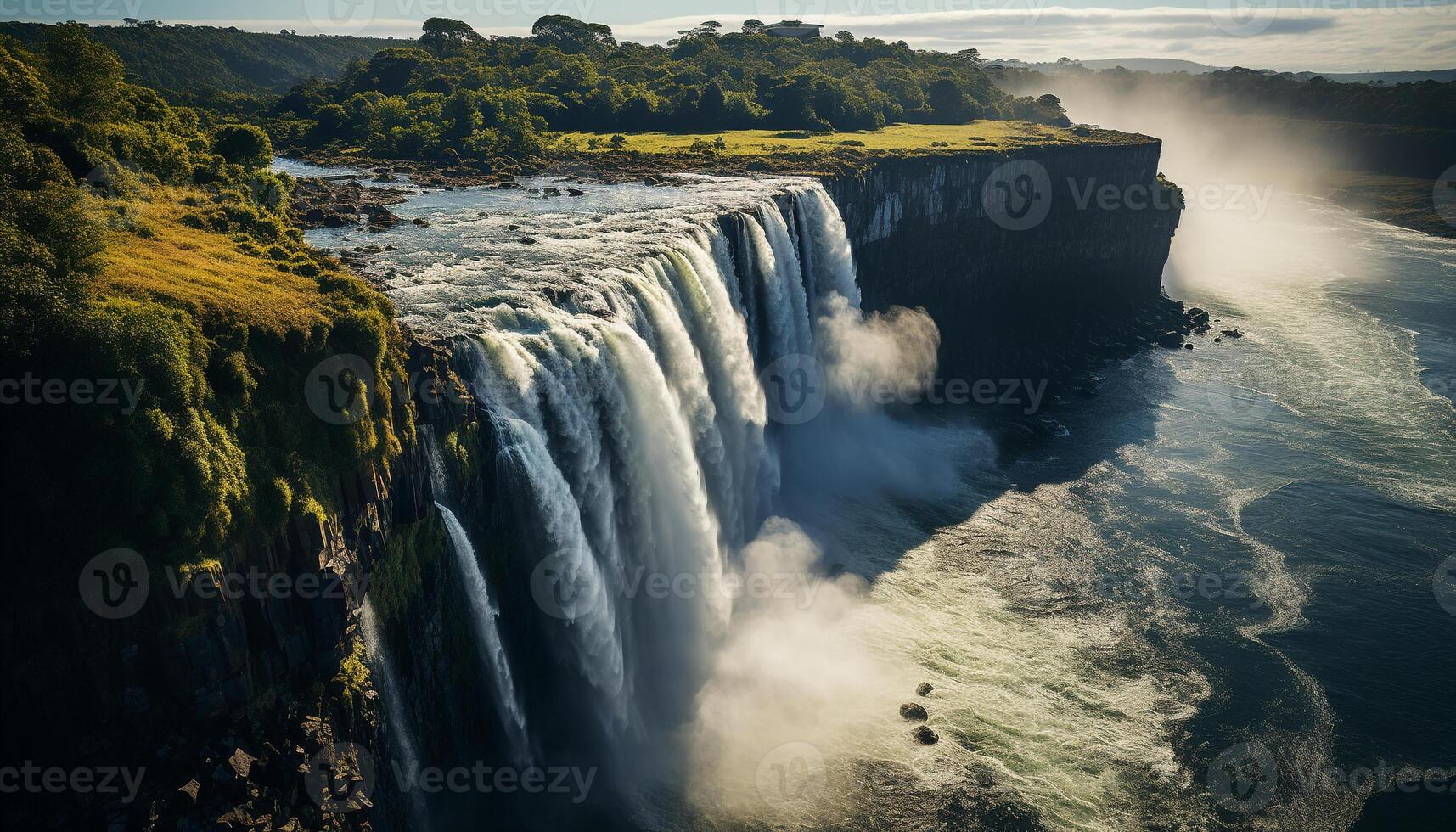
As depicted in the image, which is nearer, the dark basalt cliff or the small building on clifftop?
the dark basalt cliff

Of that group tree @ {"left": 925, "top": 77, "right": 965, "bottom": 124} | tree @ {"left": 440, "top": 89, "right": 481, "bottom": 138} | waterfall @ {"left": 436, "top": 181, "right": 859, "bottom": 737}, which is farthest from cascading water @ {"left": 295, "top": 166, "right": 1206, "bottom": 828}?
tree @ {"left": 925, "top": 77, "right": 965, "bottom": 124}

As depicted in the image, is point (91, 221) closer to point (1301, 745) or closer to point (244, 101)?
point (1301, 745)

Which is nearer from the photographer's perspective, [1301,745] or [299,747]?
[299,747]

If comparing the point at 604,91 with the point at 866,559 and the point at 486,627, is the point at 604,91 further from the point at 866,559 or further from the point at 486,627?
the point at 486,627

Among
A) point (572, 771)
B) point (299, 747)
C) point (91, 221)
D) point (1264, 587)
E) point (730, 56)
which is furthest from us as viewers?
point (730, 56)

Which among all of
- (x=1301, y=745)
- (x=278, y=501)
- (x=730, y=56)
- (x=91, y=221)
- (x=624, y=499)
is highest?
(x=730, y=56)

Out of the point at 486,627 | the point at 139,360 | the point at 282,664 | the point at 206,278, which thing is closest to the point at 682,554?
the point at 486,627

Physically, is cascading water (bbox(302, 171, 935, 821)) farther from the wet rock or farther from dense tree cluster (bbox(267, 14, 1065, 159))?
dense tree cluster (bbox(267, 14, 1065, 159))

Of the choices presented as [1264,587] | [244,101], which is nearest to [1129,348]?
[1264,587]
